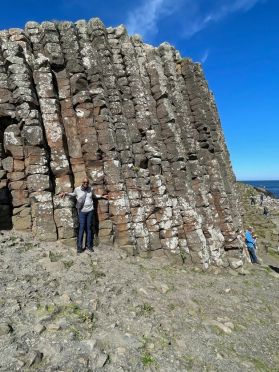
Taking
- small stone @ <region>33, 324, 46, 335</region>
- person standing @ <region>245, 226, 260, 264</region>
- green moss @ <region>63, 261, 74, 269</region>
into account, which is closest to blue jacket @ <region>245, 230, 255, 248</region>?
person standing @ <region>245, 226, 260, 264</region>

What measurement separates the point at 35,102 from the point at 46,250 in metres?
7.66

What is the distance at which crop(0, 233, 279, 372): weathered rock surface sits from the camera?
8.00 m

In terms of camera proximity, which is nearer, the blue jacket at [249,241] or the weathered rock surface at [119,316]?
the weathered rock surface at [119,316]

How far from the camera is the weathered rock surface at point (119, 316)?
8.00m

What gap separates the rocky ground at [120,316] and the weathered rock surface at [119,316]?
0.09 ft

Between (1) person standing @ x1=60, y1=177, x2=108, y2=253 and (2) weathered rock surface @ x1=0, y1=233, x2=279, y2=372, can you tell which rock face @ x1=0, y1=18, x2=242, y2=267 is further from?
(2) weathered rock surface @ x1=0, y1=233, x2=279, y2=372

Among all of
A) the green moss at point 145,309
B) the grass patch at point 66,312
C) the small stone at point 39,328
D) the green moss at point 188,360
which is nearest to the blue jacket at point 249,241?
the green moss at point 145,309

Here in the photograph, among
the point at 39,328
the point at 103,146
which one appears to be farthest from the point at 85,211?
the point at 39,328

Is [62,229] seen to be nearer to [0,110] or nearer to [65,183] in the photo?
[65,183]

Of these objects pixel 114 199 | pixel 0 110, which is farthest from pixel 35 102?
pixel 114 199

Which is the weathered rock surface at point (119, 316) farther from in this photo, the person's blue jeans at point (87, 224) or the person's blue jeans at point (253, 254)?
the person's blue jeans at point (253, 254)

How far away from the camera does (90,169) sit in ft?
56.5

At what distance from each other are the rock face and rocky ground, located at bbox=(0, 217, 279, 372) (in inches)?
74.6

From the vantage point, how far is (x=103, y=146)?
17.4m
